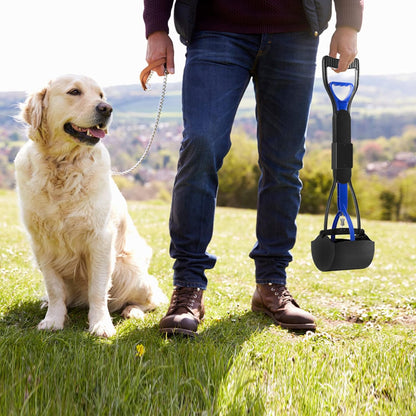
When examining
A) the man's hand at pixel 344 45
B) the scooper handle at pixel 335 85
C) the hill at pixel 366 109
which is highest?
the man's hand at pixel 344 45

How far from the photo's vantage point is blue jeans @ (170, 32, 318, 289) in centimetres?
266

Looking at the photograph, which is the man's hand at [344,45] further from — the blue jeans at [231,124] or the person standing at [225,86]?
the blue jeans at [231,124]

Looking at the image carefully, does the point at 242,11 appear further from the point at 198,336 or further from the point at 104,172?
the point at 198,336

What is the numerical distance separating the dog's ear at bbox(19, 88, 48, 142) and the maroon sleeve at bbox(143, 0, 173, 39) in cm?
73

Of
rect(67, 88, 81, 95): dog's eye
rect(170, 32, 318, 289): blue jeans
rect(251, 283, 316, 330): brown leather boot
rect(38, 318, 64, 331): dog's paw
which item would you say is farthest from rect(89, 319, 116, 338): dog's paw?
rect(67, 88, 81, 95): dog's eye

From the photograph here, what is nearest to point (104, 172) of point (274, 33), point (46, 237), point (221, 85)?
point (46, 237)

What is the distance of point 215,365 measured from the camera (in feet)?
6.75

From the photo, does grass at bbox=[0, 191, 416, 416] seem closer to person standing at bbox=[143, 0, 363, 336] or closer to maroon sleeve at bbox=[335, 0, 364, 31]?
person standing at bbox=[143, 0, 363, 336]

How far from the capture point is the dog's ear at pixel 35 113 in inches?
109

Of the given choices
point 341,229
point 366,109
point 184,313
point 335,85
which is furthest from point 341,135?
point 366,109

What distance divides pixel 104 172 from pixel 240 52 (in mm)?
1064

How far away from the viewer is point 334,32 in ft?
9.72

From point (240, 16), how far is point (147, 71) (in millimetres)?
633

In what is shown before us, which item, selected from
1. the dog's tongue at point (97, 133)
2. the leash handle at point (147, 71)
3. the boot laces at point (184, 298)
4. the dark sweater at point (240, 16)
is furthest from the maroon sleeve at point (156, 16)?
the boot laces at point (184, 298)
